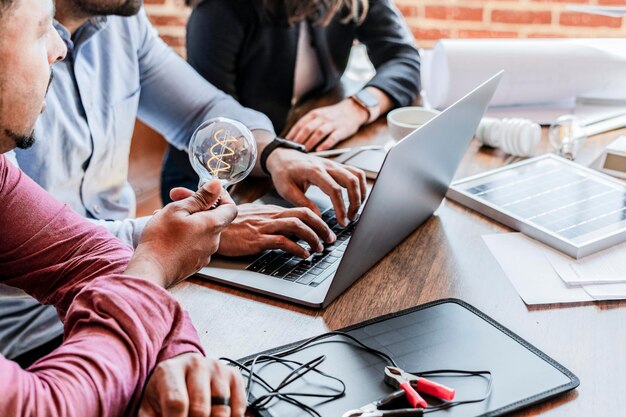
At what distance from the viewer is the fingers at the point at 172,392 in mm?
708

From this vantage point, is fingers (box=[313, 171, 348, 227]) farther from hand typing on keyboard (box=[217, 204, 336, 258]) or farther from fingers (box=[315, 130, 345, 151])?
fingers (box=[315, 130, 345, 151])

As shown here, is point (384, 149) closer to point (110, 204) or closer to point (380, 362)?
point (110, 204)

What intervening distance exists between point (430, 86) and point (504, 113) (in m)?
0.18

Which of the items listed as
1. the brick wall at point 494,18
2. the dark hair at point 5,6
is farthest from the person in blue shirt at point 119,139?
the brick wall at point 494,18

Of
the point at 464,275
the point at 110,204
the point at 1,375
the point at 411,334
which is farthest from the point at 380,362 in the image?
the point at 110,204

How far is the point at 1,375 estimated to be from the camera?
0.68 m

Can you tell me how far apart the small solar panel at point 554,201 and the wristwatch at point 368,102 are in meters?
0.40

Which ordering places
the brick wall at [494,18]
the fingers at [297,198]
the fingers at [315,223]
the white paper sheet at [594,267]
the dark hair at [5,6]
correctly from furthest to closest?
1. the brick wall at [494,18]
2. the fingers at [297,198]
3. the fingers at [315,223]
4. the white paper sheet at [594,267]
5. the dark hair at [5,6]

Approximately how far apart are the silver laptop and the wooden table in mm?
20

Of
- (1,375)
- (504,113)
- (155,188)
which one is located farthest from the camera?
(155,188)

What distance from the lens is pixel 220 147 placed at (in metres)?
1.00

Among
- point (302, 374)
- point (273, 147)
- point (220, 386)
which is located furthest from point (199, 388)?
point (273, 147)

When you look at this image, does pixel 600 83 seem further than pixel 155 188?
No

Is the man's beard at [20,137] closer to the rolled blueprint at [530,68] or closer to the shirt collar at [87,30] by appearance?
the shirt collar at [87,30]
